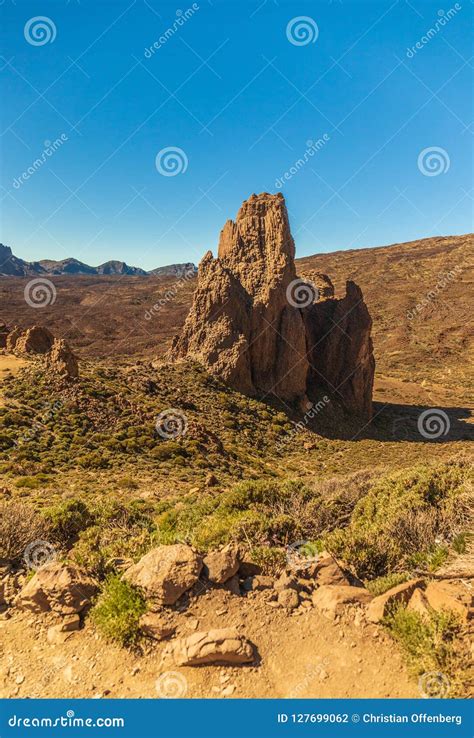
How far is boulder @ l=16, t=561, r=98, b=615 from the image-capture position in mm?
5305

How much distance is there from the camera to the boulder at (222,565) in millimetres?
5383

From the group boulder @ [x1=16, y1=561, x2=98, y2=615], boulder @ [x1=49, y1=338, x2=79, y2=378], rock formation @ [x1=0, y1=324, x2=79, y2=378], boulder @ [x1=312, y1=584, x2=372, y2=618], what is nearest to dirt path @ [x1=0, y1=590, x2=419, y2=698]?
boulder @ [x1=312, y1=584, x2=372, y2=618]

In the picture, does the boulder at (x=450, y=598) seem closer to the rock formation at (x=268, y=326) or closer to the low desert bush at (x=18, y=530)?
the low desert bush at (x=18, y=530)

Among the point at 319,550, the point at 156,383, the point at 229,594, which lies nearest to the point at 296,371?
the point at 156,383

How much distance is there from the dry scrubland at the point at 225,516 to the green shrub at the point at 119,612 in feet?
0.07

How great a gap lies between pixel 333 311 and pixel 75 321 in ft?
276

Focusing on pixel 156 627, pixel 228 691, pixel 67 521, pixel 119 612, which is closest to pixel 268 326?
pixel 67 521

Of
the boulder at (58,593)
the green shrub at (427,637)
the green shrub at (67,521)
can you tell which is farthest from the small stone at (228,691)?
the green shrub at (67,521)

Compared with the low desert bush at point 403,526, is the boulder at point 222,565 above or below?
below

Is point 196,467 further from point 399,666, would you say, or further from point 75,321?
point 75,321

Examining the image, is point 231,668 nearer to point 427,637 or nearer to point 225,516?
point 427,637

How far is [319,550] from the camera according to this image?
23.1 ft

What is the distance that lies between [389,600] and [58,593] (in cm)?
443

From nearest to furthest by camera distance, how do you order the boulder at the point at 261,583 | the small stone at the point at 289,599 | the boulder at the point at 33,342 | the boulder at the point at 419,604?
Result: the boulder at the point at 419,604 < the small stone at the point at 289,599 < the boulder at the point at 261,583 < the boulder at the point at 33,342
